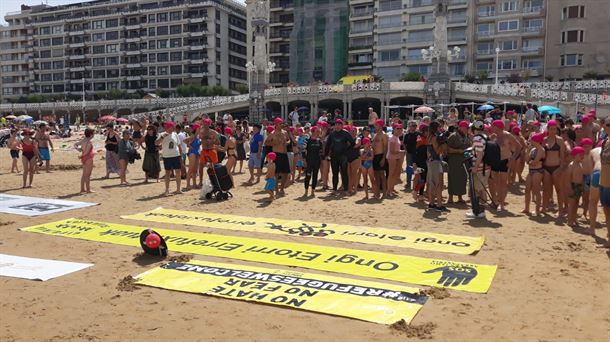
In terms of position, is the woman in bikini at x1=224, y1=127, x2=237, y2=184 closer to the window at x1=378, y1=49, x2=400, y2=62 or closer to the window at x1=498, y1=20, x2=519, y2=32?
the window at x1=498, y1=20, x2=519, y2=32

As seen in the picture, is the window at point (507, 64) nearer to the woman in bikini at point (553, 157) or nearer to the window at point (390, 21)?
the window at point (390, 21)

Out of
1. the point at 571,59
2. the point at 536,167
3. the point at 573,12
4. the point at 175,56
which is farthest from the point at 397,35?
the point at 536,167

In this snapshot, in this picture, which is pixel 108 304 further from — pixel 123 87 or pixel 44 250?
pixel 123 87

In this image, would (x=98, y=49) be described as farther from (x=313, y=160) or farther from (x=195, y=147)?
(x=313, y=160)

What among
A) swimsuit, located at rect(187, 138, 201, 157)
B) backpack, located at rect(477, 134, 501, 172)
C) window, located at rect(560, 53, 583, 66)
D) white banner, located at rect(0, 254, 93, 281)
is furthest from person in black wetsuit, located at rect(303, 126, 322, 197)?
window, located at rect(560, 53, 583, 66)

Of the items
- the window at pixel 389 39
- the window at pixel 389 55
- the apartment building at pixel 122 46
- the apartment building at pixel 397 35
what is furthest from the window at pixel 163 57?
the window at pixel 389 55

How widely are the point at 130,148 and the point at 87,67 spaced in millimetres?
85267

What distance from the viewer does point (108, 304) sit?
17.7 feet

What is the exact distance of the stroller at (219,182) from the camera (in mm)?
11656

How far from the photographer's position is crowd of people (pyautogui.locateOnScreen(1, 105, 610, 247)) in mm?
9250

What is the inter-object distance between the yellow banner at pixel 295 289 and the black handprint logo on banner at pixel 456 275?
604mm

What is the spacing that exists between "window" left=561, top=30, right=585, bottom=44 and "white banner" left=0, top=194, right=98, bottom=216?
182ft

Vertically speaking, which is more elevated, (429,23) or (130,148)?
(429,23)

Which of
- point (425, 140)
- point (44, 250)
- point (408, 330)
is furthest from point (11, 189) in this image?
point (408, 330)
